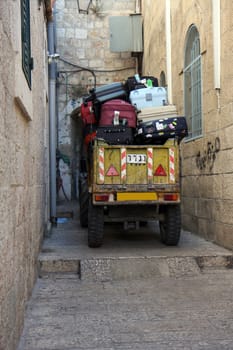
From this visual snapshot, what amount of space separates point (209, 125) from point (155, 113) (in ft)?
3.28

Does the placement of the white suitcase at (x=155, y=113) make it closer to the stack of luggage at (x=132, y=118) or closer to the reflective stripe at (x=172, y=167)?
the stack of luggage at (x=132, y=118)

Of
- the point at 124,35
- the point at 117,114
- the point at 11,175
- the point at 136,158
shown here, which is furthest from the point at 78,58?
the point at 11,175

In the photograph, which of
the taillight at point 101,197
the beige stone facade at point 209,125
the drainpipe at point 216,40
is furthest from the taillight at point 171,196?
the drainpipe at point 216,40

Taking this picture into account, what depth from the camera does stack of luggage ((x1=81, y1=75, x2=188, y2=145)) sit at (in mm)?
7639

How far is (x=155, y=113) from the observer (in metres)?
7.99

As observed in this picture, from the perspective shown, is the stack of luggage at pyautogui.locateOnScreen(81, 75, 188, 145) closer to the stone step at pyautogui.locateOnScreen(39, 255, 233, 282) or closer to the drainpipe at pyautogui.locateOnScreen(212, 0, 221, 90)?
the drainpipe at pyautogui.locateOnScreen(212, 0, 221, 90)

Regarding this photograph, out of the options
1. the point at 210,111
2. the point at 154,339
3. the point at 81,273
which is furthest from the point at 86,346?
the point at 210,111

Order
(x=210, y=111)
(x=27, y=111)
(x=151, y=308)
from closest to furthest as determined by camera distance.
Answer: (x=27, y=111), (x=151, y=308), (x=210, y=111)

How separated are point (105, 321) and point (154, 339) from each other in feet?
2.18

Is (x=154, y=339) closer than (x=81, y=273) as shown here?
Yes

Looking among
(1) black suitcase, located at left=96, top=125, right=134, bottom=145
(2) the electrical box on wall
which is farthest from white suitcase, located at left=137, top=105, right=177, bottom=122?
(2) the electrical box on wall

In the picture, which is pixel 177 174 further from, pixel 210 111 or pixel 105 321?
pixel 105 321

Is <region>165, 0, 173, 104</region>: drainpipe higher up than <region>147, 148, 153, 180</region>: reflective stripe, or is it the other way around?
<region>165, 0, 173, 104</region>: drainpipe

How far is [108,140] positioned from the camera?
7.57m
